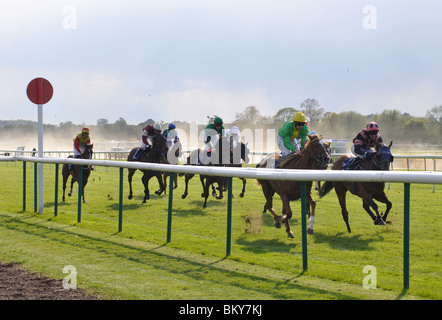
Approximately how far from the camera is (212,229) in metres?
8.15

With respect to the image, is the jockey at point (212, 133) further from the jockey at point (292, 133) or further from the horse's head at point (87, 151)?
the jockey at point (292, 133)

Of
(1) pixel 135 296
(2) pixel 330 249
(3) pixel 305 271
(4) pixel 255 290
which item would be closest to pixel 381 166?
(2) pixel 330 249

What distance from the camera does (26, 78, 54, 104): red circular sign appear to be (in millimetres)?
9633

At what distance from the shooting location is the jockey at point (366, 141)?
8406 mm

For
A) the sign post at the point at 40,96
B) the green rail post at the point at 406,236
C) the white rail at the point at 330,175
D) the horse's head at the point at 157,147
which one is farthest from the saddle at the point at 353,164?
the sign post at the point at 40,96

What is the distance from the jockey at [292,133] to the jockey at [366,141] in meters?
0.92

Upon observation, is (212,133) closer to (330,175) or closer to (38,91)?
(38,91)

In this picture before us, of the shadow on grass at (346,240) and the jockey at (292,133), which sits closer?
the shadow on grass at (346,240)

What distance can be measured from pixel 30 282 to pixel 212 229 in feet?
12.0

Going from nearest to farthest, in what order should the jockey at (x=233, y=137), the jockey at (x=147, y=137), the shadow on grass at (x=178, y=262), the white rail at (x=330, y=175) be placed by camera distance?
the white rail at (x=330, y=175), the shadow on grass at (x=178, y=262), the jockey at (x=233, y=137), the jockey at (x=147, y=137)

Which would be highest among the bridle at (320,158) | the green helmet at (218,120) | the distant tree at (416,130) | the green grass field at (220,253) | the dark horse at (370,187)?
the distant tree at (416,130)

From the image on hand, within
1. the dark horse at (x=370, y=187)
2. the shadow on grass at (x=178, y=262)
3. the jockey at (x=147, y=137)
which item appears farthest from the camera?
the jockey at (x=147, y=137)
